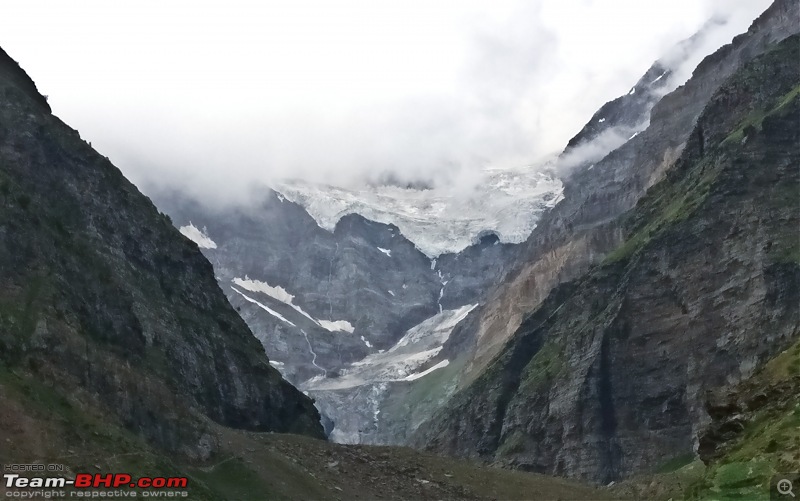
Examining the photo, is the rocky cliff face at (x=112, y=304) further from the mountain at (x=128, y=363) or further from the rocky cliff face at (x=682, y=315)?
the rocky cliff face at (x=682, y=315)

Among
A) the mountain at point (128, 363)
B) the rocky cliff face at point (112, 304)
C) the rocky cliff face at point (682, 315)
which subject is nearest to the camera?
the mountain at point (128, 363)

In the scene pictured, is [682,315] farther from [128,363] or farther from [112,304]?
[128,363]

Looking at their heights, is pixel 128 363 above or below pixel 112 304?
below

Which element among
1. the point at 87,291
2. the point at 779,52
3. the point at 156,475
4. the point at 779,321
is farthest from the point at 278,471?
the point at 779,52

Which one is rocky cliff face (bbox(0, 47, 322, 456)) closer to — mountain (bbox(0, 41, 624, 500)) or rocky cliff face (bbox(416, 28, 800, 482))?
mountain (bbox(0, 41, 624, 500))

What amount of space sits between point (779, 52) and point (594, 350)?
3189 inches

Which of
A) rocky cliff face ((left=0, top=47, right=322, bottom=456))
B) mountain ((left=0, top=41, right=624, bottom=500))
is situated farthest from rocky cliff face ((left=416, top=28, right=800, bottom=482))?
rocky cliff face ((left=0, top=47, right=322, bottom=456))

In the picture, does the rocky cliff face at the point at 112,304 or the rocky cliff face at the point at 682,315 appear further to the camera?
the rocky cliff face at the point at 682,315

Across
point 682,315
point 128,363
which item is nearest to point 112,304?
point 128,363

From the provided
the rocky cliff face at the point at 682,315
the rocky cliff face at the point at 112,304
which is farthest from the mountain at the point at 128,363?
the rocky cliff face at the point at 682,315

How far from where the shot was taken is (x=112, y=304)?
243 ft

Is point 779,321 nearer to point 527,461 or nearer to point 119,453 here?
point 527,461

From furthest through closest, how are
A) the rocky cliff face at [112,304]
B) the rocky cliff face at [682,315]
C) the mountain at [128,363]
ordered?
the rocky cliff face at [682,315], the rocky cliff face at [112,304], the mountain at [128,363]

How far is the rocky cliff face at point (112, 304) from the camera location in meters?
62.0
